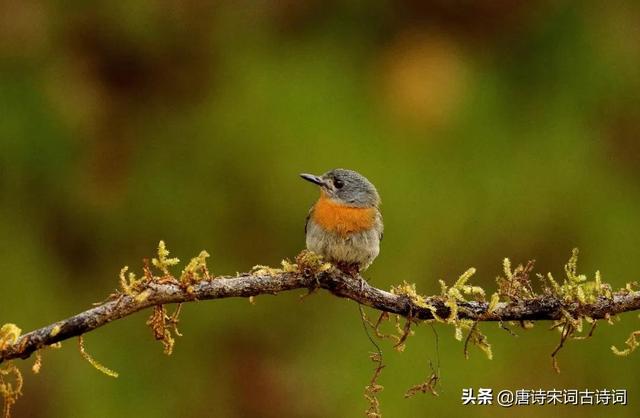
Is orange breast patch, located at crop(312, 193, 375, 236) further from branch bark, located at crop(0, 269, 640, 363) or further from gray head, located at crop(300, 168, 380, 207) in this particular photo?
branch bark, located at crop(0, 269, 640, 363)

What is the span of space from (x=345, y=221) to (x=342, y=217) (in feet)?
0.10

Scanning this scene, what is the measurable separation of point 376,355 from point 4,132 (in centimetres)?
555

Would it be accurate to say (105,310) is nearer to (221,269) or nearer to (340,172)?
(340,172)

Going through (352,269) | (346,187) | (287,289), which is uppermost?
(346,187)

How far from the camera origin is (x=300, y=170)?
7508 mm

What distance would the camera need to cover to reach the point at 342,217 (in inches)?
163

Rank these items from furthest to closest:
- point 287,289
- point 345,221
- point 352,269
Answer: point 345,221
point 352,269
point 287,289

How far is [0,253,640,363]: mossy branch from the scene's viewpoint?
2.94m

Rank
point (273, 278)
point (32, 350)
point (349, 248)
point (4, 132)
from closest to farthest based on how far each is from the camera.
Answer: point (32, 350), point (273, 278), point (349, 248), point (4, 132)

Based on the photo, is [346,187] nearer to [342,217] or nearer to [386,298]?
[342,217]

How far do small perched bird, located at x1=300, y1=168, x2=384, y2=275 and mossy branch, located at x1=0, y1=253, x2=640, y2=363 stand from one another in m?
0.43

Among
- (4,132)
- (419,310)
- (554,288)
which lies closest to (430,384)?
(419,310)

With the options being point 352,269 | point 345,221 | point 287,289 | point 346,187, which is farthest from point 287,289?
point 346,187

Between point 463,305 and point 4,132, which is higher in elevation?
point 4,132
